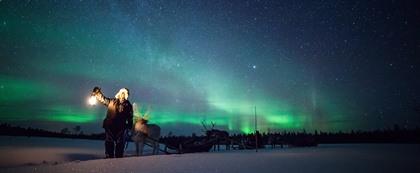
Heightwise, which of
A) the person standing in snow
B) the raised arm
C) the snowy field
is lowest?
the snowy field

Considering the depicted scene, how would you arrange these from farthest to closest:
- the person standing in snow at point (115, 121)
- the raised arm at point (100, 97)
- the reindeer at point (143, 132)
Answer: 1. the reindeer at point (143, 132)
2. the raised arm at point (100, 97)
3. the person standing in snow at point (115, 121)

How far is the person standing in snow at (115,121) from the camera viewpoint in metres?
18.0

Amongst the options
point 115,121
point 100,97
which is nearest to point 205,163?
point 115,121

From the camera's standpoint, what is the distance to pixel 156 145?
2425 centimetres

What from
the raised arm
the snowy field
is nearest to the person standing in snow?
the raised arm

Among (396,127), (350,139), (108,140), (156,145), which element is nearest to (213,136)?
(156,145)

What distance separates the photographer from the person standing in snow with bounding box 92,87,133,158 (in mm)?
18047

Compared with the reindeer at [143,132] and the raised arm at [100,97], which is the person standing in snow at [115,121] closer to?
the raised arm at [100,97]

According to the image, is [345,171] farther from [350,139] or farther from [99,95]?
[350,139]

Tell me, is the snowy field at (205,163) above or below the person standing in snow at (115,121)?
below

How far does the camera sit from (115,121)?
18.1 metres

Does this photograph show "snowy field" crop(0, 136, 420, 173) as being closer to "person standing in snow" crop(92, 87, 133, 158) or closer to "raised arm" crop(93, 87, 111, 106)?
"person standing in snow" crop(92, 87, 133, 158)

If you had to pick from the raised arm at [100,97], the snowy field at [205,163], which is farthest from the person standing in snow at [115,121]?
the snowy field at [205,163]

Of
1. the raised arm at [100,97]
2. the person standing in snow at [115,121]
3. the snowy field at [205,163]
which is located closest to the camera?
the snowy field at [205,163]
